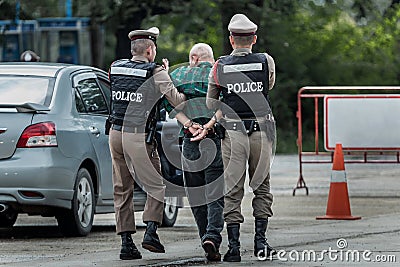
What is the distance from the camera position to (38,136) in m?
11.0

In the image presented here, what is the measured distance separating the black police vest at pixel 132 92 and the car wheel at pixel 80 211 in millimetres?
2007

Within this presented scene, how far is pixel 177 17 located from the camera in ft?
121

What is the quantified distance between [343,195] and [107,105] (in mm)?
2890

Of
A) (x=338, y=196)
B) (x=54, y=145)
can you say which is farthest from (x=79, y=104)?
(x=338, y=196)

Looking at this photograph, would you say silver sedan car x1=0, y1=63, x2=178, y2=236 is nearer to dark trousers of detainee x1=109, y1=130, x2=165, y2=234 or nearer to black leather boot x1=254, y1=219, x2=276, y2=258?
dark trousers of detainee x1=109, y1=130, x2=165, y2=234

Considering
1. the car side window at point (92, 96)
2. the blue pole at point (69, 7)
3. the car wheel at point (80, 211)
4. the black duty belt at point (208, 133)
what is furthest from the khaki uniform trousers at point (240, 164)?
the blue pole at point (69, 7)

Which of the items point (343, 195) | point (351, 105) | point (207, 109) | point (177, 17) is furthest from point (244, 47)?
point (177, 17)

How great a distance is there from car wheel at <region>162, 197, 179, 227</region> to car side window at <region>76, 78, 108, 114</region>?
1.24 m

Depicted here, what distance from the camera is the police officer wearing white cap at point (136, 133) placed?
941 centimetres

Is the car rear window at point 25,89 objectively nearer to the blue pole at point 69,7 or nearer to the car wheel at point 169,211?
the car wheel at point 169,211

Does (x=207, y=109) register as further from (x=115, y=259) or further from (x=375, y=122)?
(x=375, y=122)

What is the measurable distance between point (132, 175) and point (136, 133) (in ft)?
1.22

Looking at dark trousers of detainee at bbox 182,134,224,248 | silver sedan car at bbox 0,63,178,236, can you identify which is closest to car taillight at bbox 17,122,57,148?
silver sedan car at bbox 0,63,178,236

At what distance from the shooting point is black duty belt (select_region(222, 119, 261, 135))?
9234 mm
